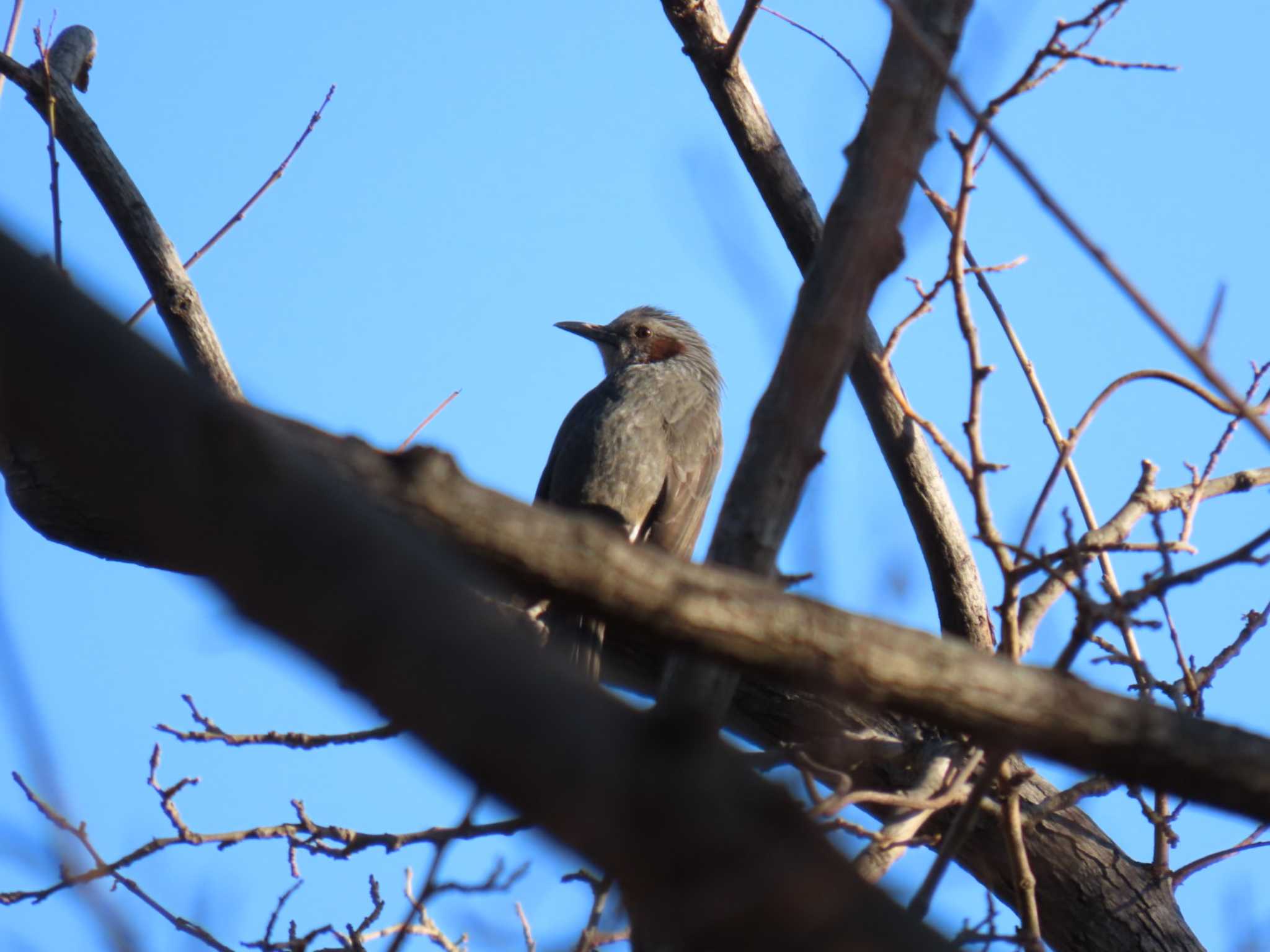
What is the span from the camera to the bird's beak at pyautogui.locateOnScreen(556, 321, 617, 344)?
36.9 feet

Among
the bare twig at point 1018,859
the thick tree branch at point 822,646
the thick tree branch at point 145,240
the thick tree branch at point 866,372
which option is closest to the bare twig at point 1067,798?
the bare twig at point 1018,859

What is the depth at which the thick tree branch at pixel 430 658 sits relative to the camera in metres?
1.30

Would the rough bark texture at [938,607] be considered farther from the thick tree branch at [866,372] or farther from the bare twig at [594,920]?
the bare twig at [594,920]

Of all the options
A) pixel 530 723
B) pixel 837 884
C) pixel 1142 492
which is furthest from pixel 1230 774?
pixel 1142 492

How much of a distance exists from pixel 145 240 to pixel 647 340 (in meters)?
5.69

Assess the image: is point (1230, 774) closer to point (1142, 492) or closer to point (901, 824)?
point (901, 824)

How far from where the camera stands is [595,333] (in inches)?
443

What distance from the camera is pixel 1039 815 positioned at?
474cm

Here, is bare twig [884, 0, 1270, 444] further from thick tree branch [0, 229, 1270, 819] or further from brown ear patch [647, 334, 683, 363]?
brown ear patch [647, 334, 683, 363]

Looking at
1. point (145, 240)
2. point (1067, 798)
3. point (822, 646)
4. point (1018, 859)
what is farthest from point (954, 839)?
point (145, 240)

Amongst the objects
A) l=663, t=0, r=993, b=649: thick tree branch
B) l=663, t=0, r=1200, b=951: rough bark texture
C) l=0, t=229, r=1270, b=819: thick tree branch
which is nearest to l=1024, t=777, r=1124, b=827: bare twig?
l=663, t=0, r=1200, b=951: rough bark texture

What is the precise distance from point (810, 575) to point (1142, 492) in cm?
299

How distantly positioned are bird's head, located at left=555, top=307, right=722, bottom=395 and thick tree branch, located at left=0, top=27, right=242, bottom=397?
200 inches

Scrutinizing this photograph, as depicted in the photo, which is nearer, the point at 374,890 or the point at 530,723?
the point at 530,723
